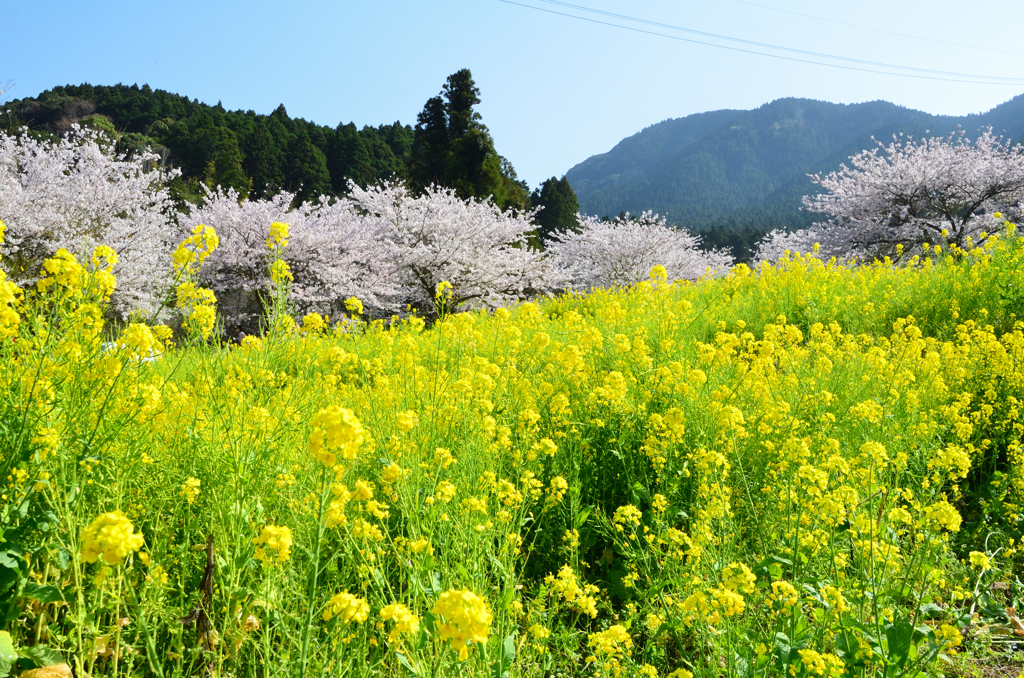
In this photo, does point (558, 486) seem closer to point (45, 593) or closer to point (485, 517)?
point (485, 517)

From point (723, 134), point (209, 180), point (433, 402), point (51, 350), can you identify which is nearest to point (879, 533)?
point (433, 402)

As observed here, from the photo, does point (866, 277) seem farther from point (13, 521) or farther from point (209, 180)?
point (209, 180)

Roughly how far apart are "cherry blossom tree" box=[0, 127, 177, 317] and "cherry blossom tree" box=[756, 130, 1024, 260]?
17.6m

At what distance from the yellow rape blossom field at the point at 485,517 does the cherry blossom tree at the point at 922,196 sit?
14664 mm

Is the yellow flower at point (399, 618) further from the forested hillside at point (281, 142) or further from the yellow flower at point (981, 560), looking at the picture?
the forested hillside at point (281, 142)

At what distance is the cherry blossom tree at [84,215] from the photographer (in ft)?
34.1

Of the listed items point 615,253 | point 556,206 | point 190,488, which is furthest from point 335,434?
point 556,206

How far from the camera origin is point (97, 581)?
1.20 metres

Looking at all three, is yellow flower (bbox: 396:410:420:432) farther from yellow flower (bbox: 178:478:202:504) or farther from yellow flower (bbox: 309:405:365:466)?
yellow flower (bbox: 309:405:365:466)

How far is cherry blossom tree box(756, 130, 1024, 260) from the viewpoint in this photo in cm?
1443

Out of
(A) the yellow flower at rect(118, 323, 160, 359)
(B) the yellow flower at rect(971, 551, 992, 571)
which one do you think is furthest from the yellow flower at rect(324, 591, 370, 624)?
(B) the yellow flower at rect(971, 551, 992, 571)

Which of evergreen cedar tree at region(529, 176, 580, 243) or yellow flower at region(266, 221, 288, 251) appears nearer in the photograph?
yellow flower at region(266, 221, 288, 251)

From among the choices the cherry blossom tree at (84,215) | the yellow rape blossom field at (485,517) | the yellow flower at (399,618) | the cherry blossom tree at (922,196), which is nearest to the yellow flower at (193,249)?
the yellow rape blossom field at (485,517)

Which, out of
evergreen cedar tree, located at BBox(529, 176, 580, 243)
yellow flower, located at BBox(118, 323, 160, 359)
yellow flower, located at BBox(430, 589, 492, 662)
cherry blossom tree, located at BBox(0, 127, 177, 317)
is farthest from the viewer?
evergreen cedar tree, located at BBox(529, 176, 580, 243)
